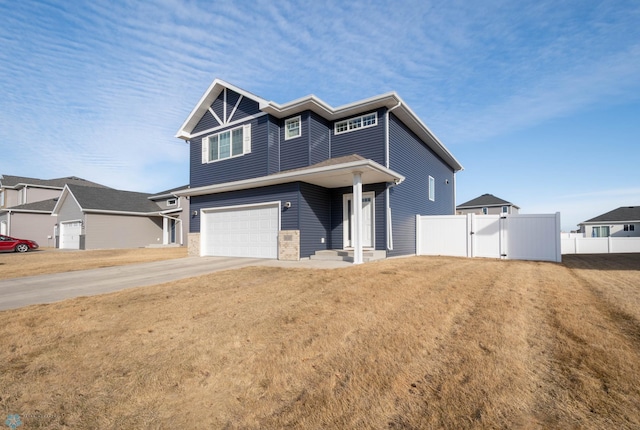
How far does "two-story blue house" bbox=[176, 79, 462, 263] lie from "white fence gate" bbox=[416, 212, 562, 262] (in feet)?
2.94

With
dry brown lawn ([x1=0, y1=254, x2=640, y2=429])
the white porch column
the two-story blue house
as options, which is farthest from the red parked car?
the white porch column

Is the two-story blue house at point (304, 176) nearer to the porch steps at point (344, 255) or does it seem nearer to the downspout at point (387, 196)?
the downspout at point (387, 196)

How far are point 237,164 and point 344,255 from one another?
7.39m

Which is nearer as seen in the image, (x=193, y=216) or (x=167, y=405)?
(x=167, y=405)

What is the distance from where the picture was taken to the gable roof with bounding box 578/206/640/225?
3144cm

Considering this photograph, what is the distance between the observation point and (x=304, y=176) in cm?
1113

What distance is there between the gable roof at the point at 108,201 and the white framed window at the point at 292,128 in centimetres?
1726

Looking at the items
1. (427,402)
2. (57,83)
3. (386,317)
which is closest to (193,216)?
(57,83)

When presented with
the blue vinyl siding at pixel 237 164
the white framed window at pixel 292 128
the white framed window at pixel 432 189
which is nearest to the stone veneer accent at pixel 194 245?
the blue vinyl siding at pixel 237 164

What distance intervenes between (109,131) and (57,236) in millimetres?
16830

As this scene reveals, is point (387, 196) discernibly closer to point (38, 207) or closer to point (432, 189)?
point (432, 189)

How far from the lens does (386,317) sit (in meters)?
4.54

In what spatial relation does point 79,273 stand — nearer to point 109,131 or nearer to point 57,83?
point 57,83

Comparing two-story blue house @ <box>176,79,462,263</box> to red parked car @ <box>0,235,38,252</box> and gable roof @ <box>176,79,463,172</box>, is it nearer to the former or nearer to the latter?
gable roof @ <box>176,79,463,172</box>
